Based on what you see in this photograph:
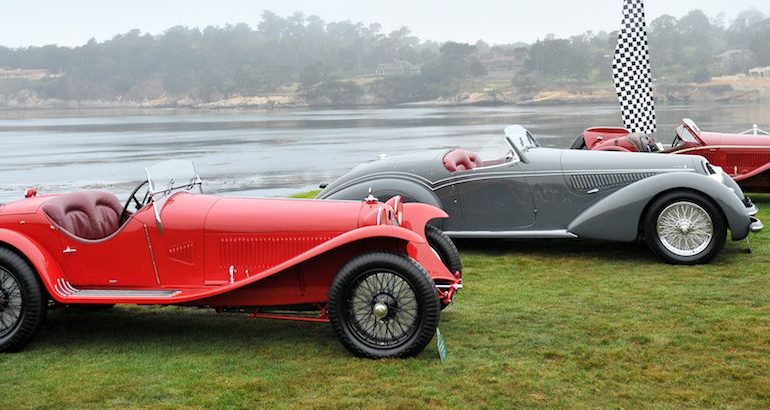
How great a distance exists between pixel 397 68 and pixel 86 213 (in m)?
148

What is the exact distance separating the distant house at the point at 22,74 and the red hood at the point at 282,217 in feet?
518

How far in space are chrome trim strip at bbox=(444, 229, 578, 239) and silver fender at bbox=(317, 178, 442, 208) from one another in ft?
1.26

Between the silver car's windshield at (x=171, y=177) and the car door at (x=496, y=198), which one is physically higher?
the silver car's windshield at (x=171, y=177)

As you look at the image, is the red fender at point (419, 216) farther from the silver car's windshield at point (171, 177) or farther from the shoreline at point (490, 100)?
the shoreline at point (490, 100)

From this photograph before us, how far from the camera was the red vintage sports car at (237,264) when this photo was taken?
5547 mm

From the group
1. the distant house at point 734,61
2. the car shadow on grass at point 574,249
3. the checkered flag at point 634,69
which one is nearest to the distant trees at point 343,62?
the distant house at point 734,61

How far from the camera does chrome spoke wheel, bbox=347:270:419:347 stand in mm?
5516

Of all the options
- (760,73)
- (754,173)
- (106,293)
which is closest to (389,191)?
(106,293)

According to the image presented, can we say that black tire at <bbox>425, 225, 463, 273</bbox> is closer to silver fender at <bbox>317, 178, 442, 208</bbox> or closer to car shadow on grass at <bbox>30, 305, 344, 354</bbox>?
car shadow on grass at <bbox>30, 305, 344, 354</bbox>

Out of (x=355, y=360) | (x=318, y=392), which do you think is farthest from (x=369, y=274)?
(x=318, y=392)

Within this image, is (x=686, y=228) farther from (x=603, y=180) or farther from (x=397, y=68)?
(x=397, y=68)

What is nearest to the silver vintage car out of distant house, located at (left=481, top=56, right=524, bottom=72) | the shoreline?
the shoreline

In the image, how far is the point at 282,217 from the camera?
5.89 m

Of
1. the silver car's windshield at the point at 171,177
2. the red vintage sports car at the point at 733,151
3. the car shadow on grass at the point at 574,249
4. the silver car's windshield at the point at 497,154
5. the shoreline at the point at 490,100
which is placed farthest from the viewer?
the shoreline at the point at 490,100
